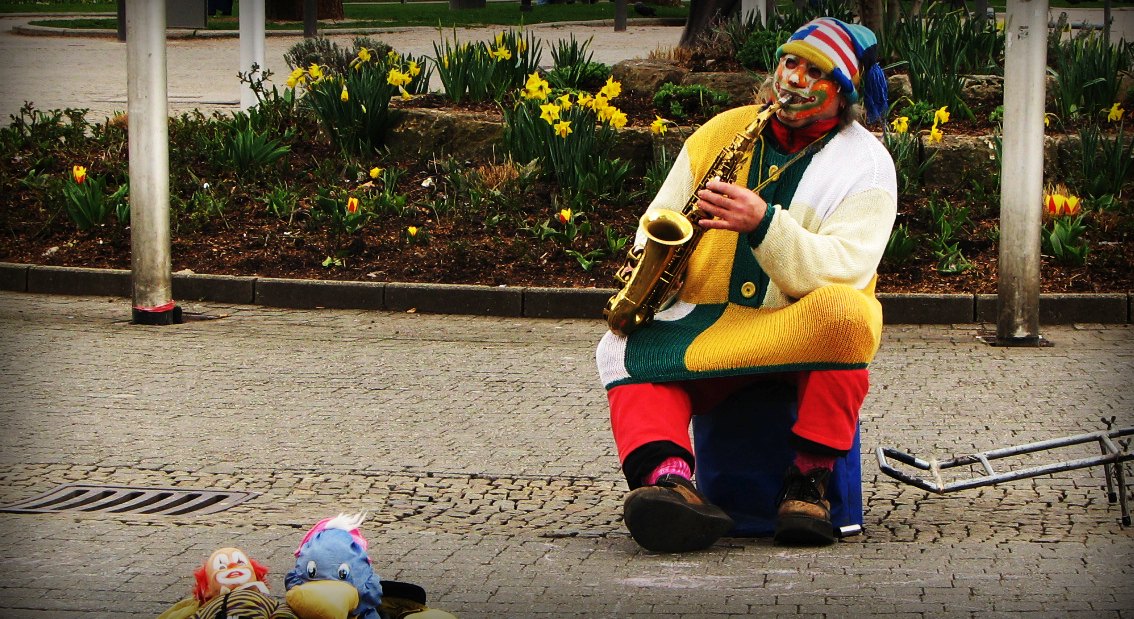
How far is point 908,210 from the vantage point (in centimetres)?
1035

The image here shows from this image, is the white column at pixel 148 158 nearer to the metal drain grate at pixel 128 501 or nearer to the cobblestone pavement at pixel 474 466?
the cobblestone pavement at pixel 474 466

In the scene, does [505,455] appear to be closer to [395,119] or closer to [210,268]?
[210,268]

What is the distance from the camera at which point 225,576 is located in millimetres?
3496

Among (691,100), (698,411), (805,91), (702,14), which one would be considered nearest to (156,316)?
(691,100)

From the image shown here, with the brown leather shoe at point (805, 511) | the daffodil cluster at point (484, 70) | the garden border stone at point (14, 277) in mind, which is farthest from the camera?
the daffodil cluster at point (484, 70)

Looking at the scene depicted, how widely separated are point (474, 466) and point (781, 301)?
161 cm

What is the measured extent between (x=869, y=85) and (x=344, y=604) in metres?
2.54

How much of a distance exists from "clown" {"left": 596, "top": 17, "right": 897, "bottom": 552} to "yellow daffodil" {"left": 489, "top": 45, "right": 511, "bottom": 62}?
694cm

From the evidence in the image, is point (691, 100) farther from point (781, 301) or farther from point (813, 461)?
point (813, 461)

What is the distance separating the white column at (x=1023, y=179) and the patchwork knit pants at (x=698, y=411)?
13.3 ft

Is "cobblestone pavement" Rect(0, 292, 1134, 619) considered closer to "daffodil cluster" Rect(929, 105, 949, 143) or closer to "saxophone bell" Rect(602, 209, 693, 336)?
"saxophone bell" Rect(602, 209, 693, 336)

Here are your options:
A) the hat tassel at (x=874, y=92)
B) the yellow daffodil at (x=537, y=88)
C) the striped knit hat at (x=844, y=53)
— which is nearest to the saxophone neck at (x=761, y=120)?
the striped knit hat at (x=844, y=53)

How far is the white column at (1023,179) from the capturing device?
336 inches

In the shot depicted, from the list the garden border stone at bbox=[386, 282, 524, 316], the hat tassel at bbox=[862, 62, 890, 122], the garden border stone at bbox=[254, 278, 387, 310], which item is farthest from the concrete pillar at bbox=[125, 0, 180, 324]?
the hat tassel at bbox=[862, 62, 890, 122]
